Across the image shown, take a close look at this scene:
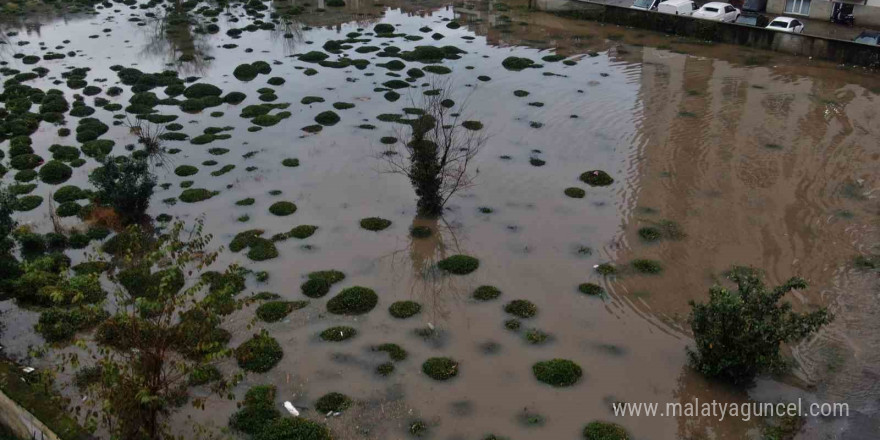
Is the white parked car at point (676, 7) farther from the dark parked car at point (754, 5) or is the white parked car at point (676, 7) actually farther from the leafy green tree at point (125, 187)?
the leafy green tree at point (125, 187)

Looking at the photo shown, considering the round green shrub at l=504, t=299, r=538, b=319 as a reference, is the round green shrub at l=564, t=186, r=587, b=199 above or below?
above

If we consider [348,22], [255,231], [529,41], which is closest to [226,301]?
[255,231]

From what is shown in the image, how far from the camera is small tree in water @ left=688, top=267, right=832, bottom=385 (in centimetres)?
1341

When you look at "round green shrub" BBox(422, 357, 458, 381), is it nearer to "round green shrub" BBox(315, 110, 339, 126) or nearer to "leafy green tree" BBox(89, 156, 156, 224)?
"leafy green tree" BBox(89, 156, 156, 224)

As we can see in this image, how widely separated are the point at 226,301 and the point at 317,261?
7.87 meters

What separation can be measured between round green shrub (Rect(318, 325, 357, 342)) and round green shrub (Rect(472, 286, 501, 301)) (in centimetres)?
352

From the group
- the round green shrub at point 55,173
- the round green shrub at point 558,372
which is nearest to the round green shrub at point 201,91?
the round green shrub at point 55,173

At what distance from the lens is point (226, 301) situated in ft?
38.6

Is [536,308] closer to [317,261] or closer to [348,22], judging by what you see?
[317,261]

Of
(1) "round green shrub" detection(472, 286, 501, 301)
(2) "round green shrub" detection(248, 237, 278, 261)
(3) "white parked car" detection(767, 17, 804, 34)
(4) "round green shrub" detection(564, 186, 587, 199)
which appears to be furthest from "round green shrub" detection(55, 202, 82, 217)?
(3) "white parked car" detection(767, 17, 804, 34)

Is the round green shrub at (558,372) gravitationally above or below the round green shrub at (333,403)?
above

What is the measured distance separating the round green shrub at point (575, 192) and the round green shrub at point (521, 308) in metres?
6.35

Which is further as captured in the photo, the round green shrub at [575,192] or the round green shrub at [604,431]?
the round green shrub at [575,192]

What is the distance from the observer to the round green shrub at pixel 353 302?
1744 centimetres
